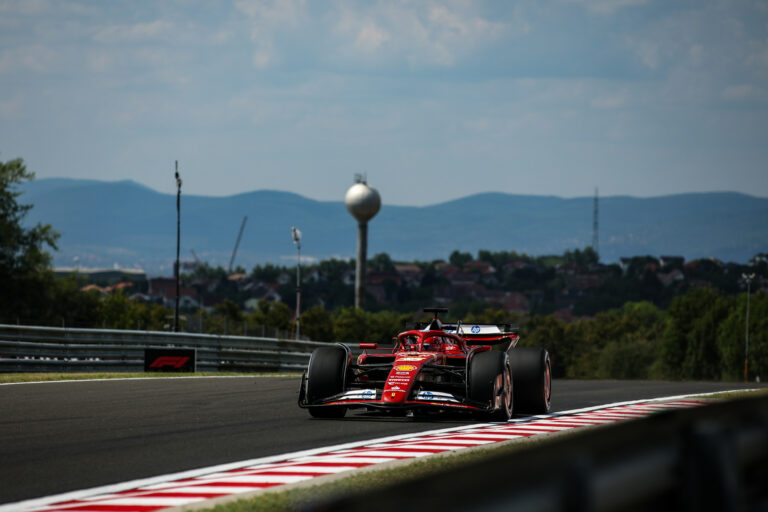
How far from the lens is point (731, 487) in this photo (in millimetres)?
2854

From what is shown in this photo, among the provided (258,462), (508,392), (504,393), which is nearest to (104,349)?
(508,392)

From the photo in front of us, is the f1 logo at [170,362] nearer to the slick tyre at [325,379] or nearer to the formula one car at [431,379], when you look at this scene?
the formula one car at [431,379]

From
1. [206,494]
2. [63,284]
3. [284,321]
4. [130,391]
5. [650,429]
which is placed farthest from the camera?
[284,321]

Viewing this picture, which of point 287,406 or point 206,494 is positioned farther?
point 287,406

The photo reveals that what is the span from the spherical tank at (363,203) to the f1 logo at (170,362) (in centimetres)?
8899

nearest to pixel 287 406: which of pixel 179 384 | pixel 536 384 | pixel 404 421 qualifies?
pixel 404 421

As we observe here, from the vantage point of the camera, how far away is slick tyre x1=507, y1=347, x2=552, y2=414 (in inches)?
525

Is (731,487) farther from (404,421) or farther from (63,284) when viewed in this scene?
(63,284)

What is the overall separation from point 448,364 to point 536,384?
1.10 meters

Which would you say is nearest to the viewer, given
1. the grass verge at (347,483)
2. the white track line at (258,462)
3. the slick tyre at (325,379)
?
the grass verge at (347,483)

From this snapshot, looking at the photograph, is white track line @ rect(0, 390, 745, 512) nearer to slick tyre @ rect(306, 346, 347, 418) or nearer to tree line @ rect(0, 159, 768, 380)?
slick tyre @ rect(306, 346, 347, 418)

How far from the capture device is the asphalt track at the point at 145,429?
820cm

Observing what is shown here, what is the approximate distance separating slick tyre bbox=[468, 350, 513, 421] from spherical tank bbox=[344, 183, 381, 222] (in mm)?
100751

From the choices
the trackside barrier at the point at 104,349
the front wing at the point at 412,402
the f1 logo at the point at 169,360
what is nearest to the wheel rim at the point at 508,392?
the front wing at the point at 412,402
